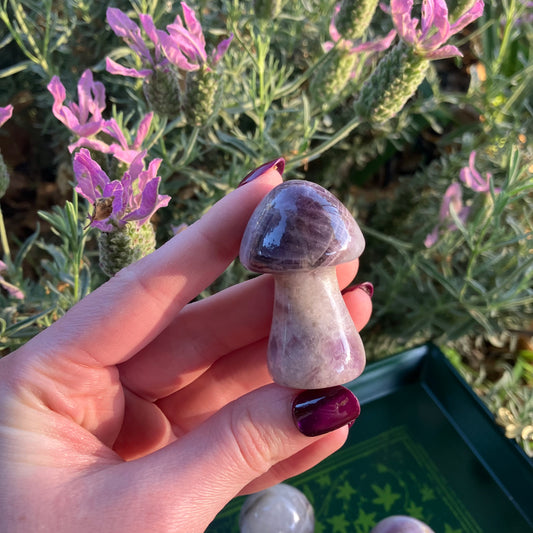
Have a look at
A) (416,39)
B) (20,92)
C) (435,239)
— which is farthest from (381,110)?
(20,92)

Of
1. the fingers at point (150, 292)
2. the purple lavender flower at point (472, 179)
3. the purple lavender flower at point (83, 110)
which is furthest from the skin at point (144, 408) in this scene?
the purple lavender flower at point (472, 179)

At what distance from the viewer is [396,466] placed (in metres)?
1.12

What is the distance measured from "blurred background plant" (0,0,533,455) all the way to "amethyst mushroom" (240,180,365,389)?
0.21 m

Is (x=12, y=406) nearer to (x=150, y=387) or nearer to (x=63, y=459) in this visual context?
(x=63, y=459)

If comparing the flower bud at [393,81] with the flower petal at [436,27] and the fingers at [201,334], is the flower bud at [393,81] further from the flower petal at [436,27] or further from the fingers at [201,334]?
the fingers at [201,334]

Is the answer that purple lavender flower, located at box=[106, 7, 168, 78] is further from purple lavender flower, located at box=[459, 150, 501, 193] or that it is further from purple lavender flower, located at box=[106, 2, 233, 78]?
purple lavender flower, located at box=[459, 150, 501, 193]

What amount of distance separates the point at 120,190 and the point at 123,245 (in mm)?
103

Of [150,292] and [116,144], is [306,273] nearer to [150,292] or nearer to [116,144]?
[150,292]

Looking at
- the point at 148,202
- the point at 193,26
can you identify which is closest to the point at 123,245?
the point at 148,202

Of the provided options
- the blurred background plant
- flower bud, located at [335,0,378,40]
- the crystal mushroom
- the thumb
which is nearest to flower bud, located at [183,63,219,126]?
the blurred background plant

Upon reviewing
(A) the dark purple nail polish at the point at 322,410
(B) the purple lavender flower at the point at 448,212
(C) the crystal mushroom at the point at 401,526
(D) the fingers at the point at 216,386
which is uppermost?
(A) the dark purple nail polish at the point at 322,410

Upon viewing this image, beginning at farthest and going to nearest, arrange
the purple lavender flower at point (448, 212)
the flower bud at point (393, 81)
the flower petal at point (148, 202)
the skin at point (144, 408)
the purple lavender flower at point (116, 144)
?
the purple lavender flower at point (448, 212) < the flower bud at point (393, 81) < the purple lavender flower at point (116, 144) < the flower petal at point (148, 202) < the skin at point (144, 408)

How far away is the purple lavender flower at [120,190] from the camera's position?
686mm

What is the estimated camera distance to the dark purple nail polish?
58 cm
